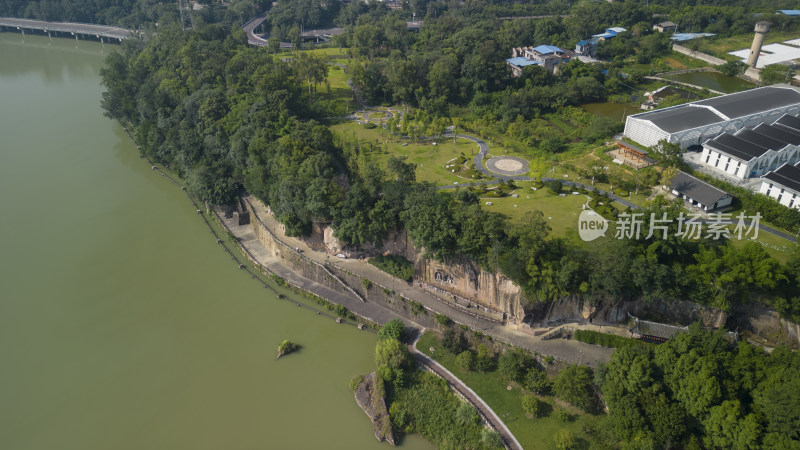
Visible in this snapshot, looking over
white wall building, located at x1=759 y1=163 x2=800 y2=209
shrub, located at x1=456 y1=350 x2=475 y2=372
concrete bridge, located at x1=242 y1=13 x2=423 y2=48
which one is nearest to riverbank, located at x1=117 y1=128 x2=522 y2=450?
shrub, located at x1=456 y1=350 x2=475 y2=372

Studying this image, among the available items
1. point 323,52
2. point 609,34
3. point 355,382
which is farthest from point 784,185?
point 323,52

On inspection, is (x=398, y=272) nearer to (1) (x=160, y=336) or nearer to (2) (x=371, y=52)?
(1) (x=160, y=336)

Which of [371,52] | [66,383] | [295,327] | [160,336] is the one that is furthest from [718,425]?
[371,52]

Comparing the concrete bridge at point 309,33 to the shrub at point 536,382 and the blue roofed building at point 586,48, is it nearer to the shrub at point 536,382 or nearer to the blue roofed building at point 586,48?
the blue roofed building at point 586,48

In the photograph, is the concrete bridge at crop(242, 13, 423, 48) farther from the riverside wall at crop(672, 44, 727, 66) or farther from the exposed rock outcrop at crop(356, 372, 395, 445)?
the exposed rock outcrop at crop(356, 372, 395, 445)

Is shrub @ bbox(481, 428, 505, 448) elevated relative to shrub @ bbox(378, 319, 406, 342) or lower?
lower
